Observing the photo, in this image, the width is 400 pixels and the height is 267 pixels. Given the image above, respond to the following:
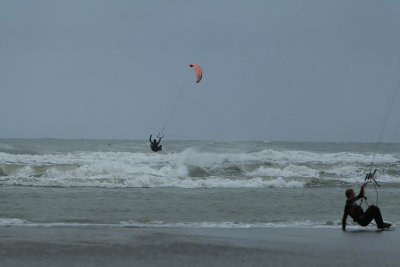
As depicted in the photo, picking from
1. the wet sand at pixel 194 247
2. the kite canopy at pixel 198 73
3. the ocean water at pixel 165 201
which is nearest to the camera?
the wet sand at pixel 194 247

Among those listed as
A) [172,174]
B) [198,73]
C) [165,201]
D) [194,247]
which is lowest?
[172,174]

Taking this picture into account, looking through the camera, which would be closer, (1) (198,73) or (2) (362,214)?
(2) (362,214)

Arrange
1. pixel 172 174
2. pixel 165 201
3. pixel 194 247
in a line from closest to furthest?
pixel 194 247
pixel 165 201
pixel 172 174

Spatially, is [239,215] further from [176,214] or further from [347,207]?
[347,207]

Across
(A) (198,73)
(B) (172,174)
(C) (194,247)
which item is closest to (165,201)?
(C) (194,247)

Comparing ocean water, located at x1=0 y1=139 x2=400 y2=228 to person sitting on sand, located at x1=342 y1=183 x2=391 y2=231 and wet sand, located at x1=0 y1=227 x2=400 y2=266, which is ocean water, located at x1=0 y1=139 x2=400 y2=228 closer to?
person sitting on sand, located at x1=342 y1=183 x2=391 y2=231

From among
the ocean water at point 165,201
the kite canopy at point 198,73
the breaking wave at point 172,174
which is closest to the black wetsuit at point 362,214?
the ocean water at point 165,201

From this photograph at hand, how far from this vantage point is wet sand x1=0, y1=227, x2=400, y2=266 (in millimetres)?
6492

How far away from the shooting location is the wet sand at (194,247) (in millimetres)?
6492

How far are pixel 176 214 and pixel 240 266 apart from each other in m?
5.52

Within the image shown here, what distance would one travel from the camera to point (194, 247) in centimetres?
743

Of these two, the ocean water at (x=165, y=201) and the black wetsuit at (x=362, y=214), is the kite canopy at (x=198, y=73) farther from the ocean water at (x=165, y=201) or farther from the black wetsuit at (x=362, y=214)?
the black wetsuit at (x=362, y=214)

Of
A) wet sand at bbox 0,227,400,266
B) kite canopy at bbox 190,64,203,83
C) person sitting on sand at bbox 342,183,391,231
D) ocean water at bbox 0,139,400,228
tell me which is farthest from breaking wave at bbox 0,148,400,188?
wet sand at bbox 0,227,400,266

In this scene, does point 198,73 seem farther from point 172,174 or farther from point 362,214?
point 362,214
